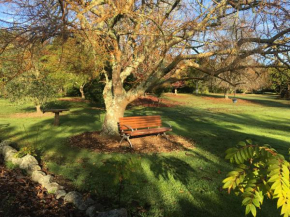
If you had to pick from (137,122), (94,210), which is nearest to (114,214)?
(94,210)

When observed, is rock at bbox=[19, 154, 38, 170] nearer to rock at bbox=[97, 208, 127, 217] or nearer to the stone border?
the stone border

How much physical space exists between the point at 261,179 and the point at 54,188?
357 centimetres

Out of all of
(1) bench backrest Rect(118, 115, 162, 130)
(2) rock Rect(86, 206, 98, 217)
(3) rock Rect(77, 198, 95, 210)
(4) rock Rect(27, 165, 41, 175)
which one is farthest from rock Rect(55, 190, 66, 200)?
(1) bench backrest Rect(118, 115, 162, 130)

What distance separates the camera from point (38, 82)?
13.3m

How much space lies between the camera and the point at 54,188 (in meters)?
3.96

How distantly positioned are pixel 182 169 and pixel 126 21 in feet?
19.5

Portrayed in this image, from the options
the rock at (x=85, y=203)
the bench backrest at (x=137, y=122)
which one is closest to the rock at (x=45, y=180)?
the rock at (x=85, y=203)

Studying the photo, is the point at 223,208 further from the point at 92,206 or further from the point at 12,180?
the point at 12,180

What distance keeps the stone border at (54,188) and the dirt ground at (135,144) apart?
6.35ft

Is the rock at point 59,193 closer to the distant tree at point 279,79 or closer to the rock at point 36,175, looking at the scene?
the rock at point 36,175

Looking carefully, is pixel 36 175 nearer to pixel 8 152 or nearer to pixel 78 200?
pixel 78 200

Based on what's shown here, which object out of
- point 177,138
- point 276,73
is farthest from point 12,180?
point 276,73

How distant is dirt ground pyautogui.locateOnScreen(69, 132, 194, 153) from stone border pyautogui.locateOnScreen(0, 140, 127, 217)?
1937mm

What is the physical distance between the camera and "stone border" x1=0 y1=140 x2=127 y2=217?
3160mm
